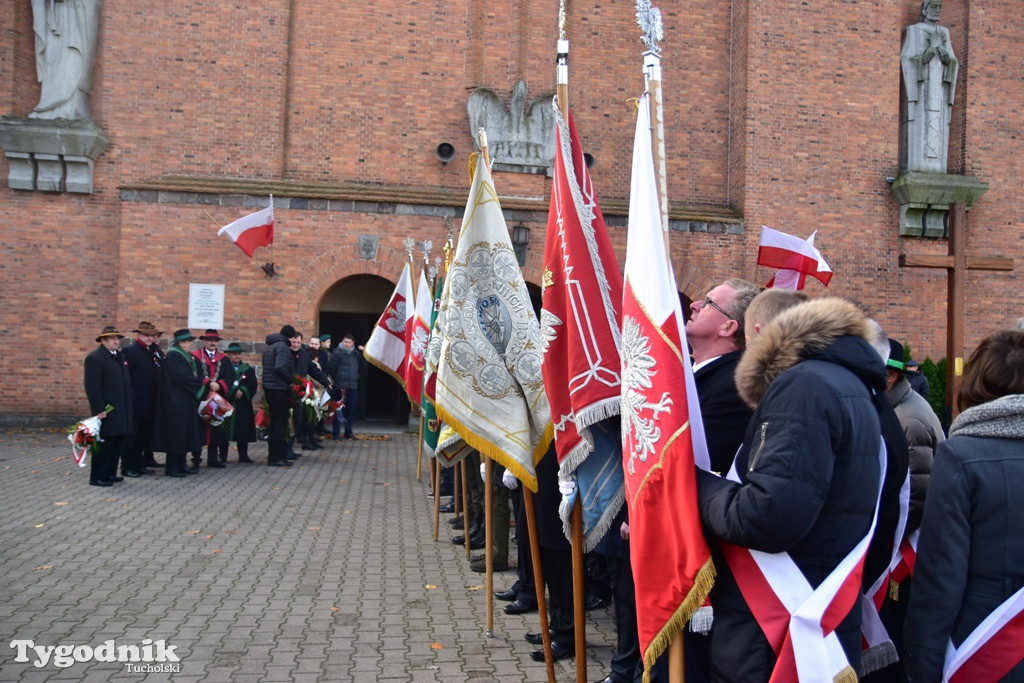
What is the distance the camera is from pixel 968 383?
2.75 m

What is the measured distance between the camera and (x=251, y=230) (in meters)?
14.0

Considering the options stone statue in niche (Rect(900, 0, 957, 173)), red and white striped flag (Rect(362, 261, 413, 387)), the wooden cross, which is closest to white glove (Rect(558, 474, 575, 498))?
red and white striped flag (Rect(362, 261, 413, 387))

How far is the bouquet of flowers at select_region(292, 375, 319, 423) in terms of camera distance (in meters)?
12.8

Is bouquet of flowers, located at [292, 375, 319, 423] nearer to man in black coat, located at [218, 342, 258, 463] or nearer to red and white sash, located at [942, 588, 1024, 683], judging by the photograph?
man in black coat, located at [218, 342, 258, 463]

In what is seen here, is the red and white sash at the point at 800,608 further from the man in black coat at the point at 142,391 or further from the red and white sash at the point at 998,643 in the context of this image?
the man in black coat at the point at 142,391

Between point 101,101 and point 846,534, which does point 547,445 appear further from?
point 101,101

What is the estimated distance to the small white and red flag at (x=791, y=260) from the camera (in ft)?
38.2

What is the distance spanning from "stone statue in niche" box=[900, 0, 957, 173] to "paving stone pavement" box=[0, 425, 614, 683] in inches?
500

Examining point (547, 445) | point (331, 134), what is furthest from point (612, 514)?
point (331, 134)

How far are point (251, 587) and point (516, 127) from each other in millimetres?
11862

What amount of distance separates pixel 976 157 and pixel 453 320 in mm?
15784

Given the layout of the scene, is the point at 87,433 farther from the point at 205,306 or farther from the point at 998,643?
the point at 998,643

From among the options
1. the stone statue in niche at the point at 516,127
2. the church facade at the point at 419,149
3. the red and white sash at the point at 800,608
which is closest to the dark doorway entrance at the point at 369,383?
the church facade at the point at 419,149

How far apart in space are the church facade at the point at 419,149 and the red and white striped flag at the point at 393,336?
14.6 feet
